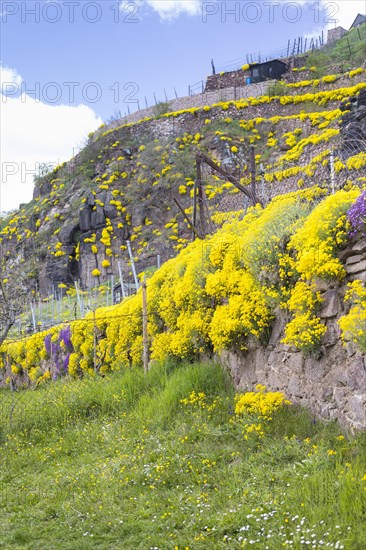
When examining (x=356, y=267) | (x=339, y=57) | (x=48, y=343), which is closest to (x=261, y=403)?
(x=356, y=267)

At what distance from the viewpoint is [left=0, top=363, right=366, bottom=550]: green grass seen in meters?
3.86

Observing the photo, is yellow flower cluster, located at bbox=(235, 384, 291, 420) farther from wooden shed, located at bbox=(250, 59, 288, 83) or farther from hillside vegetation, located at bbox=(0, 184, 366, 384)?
wooden shed, located at bbox=(250, 59, 288, 83)

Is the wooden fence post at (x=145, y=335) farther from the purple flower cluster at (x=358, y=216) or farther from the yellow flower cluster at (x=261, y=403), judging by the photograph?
the purple flower cluster at (x=358, y=216)

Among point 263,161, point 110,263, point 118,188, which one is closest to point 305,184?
point 263,161

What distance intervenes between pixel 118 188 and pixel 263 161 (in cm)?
1163

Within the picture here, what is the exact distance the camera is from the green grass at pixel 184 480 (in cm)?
386

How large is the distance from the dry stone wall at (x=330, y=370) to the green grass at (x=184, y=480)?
19cm

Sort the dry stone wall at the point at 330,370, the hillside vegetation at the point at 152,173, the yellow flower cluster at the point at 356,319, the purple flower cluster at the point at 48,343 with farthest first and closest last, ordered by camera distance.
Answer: the hillside vegetation at the point at 152,173 → the purple flower cluster at the point at 48,343 → the dry stone wall at the point at 330,370 → the yellow flower cluster at the point at 356,319

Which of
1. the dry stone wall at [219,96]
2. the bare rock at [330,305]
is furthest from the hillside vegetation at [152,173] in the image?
the bare rock at [330,305]

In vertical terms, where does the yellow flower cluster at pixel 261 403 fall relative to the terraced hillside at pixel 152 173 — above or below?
below

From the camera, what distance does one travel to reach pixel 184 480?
506 centimetres

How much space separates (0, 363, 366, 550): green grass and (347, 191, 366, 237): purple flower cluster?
195cm

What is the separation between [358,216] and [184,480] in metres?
3.10

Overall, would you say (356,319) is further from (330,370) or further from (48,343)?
(48,343)
